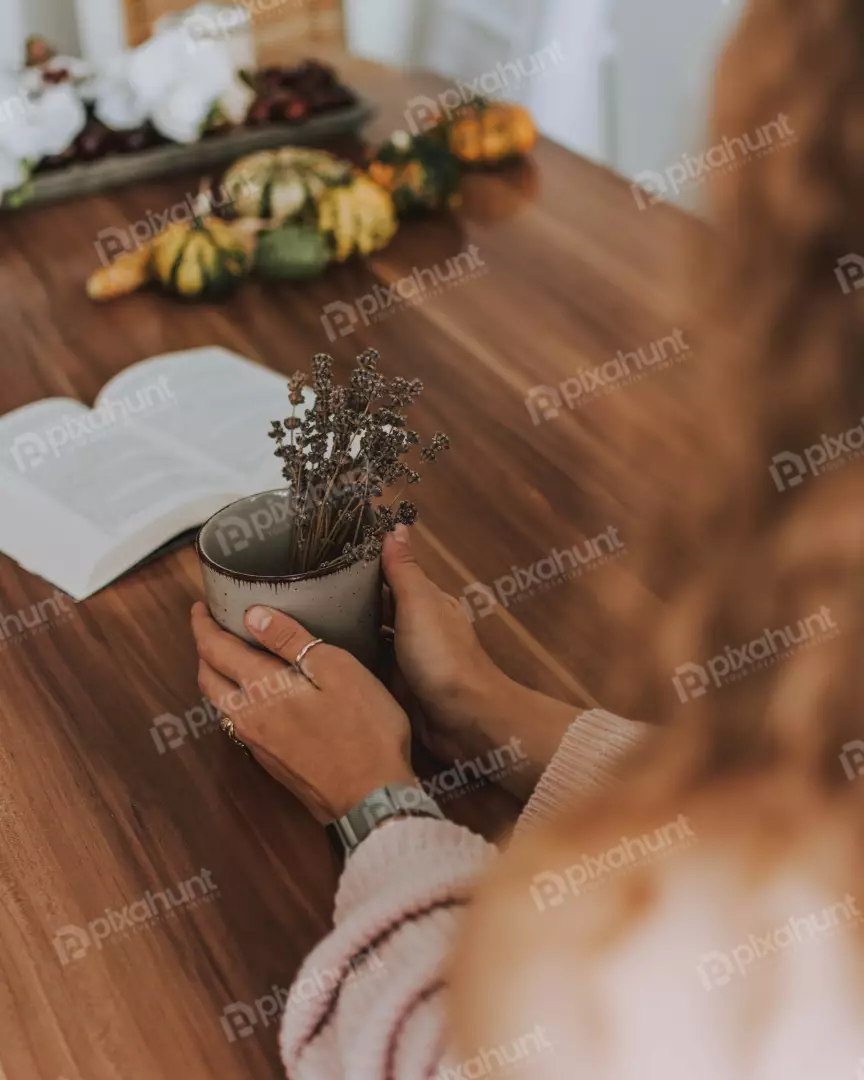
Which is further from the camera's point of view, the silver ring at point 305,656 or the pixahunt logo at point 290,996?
the silver ring at point 305,656

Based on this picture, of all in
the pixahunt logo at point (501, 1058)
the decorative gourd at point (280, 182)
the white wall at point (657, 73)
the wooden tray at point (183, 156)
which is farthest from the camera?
the white wall at point (657, 73)

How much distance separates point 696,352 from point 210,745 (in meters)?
0.50

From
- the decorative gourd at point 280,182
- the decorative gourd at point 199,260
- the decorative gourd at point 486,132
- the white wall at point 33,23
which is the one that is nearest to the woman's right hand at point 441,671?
the decorative gourd at point 199,260

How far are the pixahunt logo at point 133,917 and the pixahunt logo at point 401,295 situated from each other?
746 mm

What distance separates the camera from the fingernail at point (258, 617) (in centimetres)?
72

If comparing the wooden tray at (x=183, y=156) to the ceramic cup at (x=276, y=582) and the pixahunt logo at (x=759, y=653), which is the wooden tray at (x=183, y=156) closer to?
the ceramic cup at (x=276, y=582)

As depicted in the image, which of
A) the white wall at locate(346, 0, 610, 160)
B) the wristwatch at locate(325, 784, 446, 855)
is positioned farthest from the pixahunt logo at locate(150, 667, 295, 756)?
the white wall at locate(346, 0, 610, 160)

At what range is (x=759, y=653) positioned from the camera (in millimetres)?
433

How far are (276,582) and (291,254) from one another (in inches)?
29.9

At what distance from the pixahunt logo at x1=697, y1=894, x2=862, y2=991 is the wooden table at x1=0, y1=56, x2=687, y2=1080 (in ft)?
0.93

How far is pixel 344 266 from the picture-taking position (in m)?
1.42

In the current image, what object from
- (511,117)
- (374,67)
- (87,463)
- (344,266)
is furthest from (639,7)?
(87,463)

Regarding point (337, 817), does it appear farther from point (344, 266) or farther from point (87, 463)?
point (344, 266)

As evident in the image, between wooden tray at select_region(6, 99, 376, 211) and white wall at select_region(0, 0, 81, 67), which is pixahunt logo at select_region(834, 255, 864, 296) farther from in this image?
white wall at select_region(0, 0, 81, 67)
